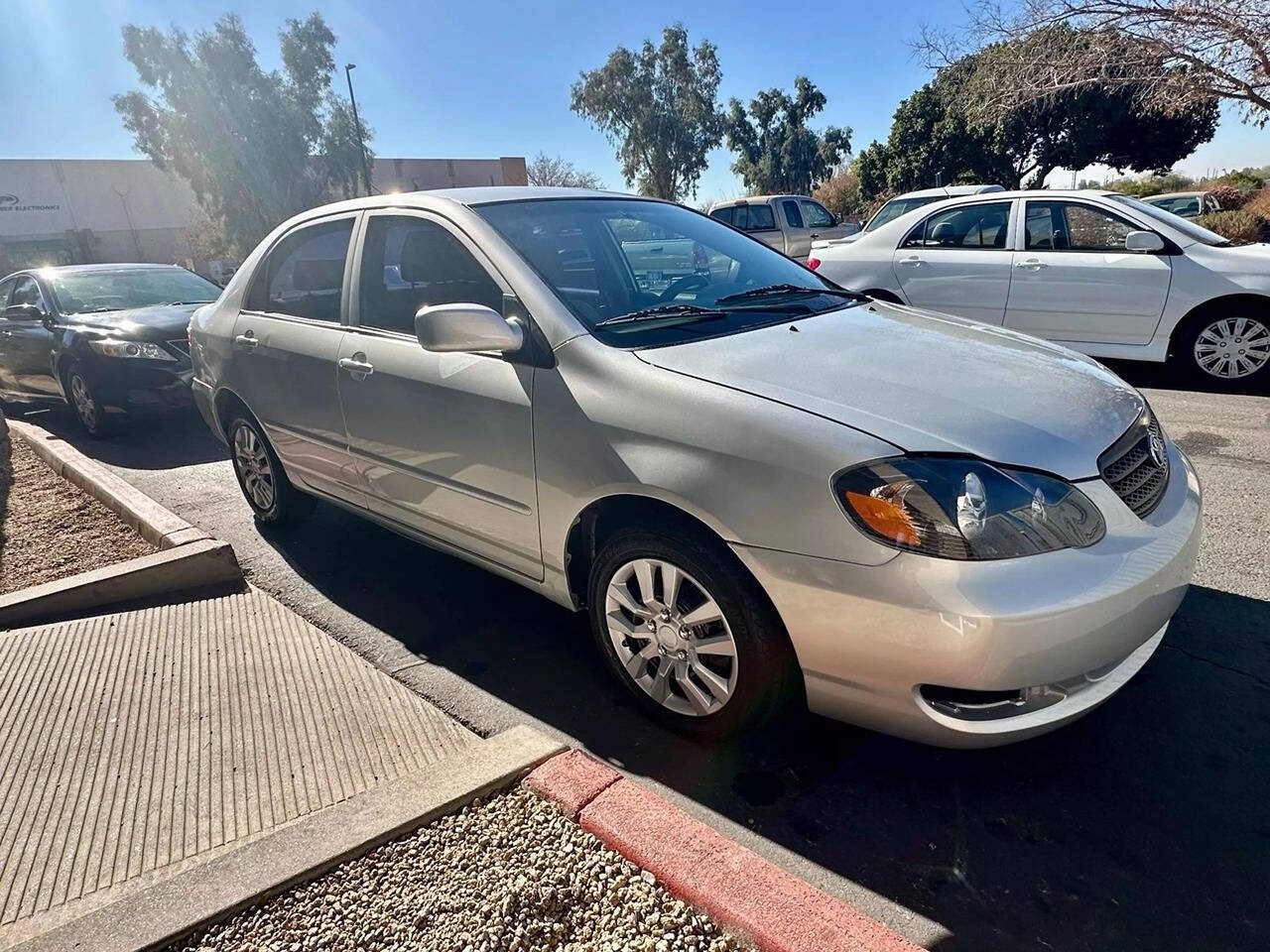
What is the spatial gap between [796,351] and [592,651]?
1.42m

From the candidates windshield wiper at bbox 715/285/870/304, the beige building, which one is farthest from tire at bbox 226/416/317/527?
the beige building

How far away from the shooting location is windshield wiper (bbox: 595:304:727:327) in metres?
2.71

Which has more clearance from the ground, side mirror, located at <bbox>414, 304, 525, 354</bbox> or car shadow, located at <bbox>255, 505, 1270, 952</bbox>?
side mirror, located at <bbox>414, 304, 525, 354</bbox>

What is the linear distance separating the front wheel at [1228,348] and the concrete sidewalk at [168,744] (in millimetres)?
6645

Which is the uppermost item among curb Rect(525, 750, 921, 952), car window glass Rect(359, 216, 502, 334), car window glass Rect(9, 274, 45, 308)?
car window glass Rect(359, 216, 502, 334)

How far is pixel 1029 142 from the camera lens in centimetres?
2964

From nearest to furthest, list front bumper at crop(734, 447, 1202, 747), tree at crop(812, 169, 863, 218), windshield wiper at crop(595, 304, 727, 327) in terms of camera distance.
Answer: front bumper at crop(734, 447, 1202, 747), windshield wiper at crop(595, 304, 727, 327), tree at crop(812, 169, 863, 218)

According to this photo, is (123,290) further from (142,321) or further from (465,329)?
(465,329)

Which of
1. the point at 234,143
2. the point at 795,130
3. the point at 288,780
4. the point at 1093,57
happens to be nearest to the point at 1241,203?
the point at 1093,57

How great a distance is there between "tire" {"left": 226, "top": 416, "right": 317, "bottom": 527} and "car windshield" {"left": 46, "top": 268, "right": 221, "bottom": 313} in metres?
4.18

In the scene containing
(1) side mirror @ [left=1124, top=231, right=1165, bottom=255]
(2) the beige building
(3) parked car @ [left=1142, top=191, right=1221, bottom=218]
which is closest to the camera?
(1) side mirror @ [left=1124, top=231, right=1165, bottom=255]

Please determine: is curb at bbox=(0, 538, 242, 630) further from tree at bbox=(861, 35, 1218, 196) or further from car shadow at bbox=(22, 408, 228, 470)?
tree at bbox=(861, 35, 1218, 196)

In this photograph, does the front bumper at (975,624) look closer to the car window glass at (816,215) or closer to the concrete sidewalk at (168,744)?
the concrete sidewalk at (168,744)

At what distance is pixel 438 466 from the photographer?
3.02 meters
